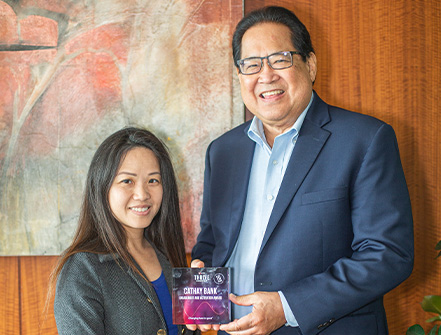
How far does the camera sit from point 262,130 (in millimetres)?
1823

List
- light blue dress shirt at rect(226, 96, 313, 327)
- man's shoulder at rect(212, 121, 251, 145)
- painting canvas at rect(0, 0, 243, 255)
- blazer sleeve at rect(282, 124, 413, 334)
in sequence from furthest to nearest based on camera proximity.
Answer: painting canvas at rect(0, 0, 243, 255) → man's shoulder at rect(212, 121, 251, 145) → light blue dress shirt at rect(226, 96, 313, 327) → blazer sleeve at rect(282, 124, 413, 334)

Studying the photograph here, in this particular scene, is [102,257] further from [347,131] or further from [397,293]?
[397,293]

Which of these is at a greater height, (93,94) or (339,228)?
(93,94)

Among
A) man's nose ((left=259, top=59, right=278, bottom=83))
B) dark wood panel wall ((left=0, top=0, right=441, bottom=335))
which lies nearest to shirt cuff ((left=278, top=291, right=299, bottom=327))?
man's nose ((left=259, top=59, right=278, bottom=83))

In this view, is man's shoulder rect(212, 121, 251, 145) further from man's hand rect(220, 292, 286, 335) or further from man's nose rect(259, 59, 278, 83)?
man's hand rect(220, 292, 286, 335)

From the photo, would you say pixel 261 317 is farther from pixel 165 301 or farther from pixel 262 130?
pixel 262 130

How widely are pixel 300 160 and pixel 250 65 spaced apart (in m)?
0.44

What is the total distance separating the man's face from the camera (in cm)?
164

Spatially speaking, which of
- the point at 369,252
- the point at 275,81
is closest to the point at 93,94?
the point at 275,81

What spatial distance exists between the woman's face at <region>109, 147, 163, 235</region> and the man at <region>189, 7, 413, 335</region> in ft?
0.97

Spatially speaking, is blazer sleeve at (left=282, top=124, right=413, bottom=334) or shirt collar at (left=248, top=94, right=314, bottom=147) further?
shirt collar at (left=248, top=94, right=314, bottom=147)

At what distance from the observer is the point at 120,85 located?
246cm

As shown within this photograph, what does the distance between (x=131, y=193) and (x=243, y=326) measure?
660mm

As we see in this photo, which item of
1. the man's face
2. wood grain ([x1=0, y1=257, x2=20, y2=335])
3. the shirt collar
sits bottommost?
wood grain ([x1=0, y1=257, x2=20, y2=335])
